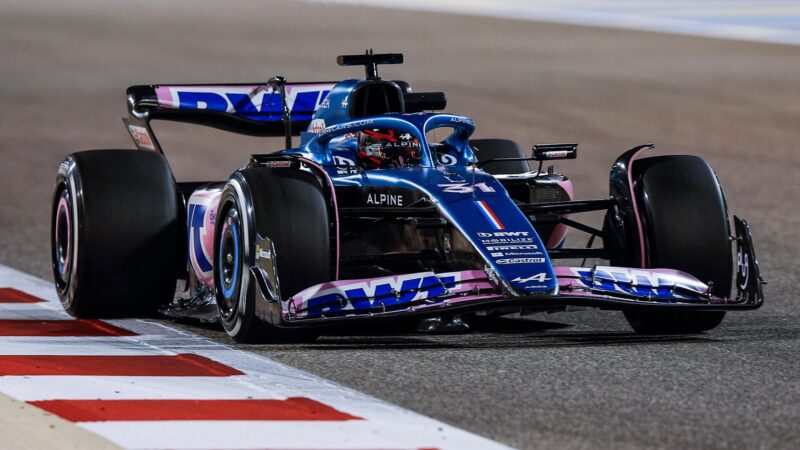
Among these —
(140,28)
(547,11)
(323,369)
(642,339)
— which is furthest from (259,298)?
(547,11)

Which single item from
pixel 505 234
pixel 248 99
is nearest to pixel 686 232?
pixel 505 234

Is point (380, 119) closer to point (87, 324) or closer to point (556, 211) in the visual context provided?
point (556, 211)

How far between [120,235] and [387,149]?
60.6 inches

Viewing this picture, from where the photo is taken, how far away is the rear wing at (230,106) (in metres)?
10.4

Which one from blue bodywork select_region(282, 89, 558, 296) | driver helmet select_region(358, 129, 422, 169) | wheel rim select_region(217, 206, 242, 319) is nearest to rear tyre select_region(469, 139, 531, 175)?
blue bodywork select_region(282, 89, 558, 296)

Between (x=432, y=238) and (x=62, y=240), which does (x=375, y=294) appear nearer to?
(x=432, y=238)

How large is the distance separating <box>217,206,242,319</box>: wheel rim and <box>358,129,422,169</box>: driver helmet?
1083mm

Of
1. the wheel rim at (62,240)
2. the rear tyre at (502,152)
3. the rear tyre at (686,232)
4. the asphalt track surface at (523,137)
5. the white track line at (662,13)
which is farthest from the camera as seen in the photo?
the white track line at (662,13)

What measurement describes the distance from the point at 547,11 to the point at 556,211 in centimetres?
3556

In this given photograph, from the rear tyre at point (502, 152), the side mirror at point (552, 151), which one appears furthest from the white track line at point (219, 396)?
the rear tyre at point (502, 152)

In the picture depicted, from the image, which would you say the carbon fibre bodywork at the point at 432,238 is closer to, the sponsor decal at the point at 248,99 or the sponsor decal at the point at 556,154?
the sponsor decal at the point at 556,154

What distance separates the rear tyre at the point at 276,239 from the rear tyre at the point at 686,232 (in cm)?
173

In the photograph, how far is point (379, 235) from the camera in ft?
28.6

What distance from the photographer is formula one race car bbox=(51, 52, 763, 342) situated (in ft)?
24.7
